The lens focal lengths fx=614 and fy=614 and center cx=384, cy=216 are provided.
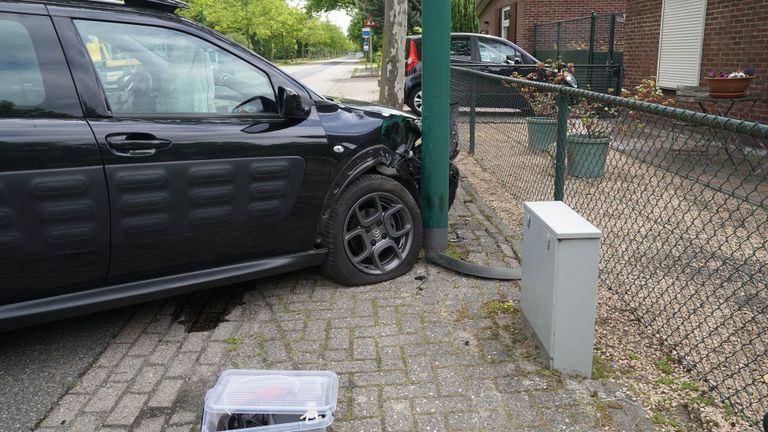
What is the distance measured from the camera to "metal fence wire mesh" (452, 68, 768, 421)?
3.20 m

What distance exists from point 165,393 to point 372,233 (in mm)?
1707

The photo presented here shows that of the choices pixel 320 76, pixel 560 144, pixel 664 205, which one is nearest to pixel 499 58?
pixel 664 205

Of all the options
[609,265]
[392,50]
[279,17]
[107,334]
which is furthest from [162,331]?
[279,17]

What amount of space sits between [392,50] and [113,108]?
26.4 ft

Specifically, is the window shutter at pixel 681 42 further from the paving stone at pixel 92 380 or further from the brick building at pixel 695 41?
the paving stone at pixel 92 380

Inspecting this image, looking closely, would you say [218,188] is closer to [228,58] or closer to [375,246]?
[228,58]

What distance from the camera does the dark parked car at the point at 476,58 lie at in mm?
13391

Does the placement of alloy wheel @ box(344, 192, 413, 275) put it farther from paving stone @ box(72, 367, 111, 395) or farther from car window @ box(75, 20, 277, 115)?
paving stone @ box(72, 367, 111, 395)

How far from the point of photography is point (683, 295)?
3.98 m

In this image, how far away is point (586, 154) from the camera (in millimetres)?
6402

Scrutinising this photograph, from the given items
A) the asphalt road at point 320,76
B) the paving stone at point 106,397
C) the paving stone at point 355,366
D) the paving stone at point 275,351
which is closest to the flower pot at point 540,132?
the asphalt road at point 320,76

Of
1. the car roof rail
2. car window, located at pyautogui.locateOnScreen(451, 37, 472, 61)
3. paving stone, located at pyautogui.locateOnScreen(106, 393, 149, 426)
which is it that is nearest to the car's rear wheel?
car window, located at pyautogui.locateOnScreen(451, 37, 472, 61)

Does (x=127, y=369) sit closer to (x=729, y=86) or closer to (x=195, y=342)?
(x=195, y=342)

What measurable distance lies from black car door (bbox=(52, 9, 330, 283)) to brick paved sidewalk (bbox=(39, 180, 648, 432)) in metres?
0.44
